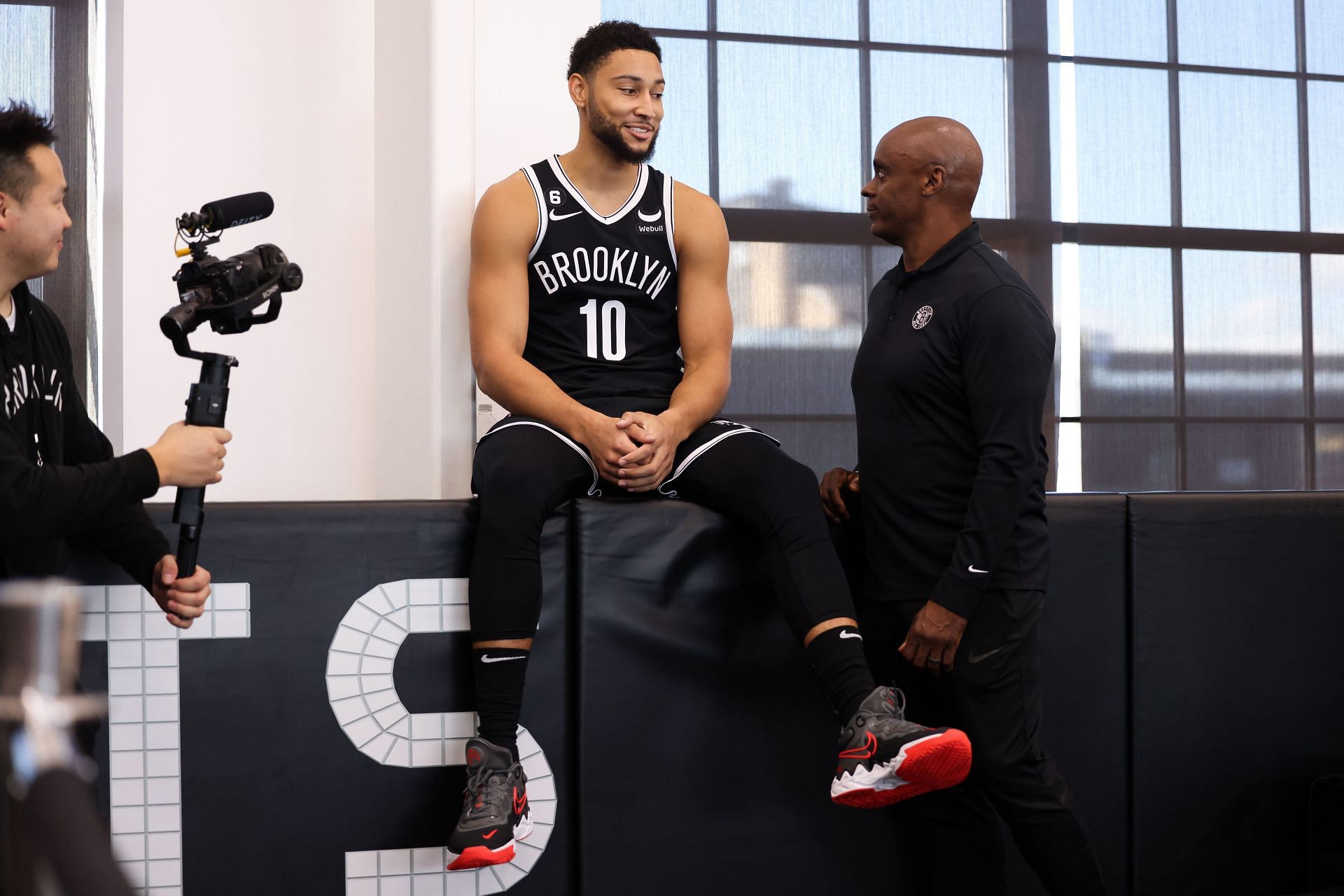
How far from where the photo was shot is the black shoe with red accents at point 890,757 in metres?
1.67

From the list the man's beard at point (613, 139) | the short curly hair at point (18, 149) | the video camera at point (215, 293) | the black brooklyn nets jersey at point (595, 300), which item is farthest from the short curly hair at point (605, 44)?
the short curly hair at point (18, 149)

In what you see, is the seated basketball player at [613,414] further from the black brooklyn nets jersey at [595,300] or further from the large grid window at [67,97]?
the large grid window at [67,97]

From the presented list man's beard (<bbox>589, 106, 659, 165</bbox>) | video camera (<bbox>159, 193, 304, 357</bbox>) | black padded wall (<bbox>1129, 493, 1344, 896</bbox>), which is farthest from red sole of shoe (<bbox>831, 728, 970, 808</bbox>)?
man's beard (<bbox>589, 106, 659, 165</bbox>)

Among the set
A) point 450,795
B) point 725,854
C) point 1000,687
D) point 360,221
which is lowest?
point 725,854

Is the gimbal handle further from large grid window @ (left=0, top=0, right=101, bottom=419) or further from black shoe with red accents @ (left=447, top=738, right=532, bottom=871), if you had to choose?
large grid window @ (left=0, top=0, right=101, bottom=419)

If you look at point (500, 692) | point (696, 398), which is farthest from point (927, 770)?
point (696, 398)

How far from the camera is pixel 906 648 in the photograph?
1913 millimetres

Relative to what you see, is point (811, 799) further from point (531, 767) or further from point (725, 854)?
point (531, 767)

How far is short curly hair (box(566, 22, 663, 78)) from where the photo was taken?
7.73 feet

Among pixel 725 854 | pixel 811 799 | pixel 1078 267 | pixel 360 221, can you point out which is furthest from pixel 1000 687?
pixel 1078 267

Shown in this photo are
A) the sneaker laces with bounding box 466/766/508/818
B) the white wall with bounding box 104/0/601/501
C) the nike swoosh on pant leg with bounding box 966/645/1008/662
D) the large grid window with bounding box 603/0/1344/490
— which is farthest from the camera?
the large grid window with bounding box 603/0/1344/490

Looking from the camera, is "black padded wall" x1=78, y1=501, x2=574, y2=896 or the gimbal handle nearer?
the gimbal handle

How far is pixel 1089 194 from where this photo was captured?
4.05m

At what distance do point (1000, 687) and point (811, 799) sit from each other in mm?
461
